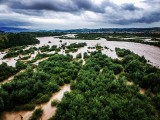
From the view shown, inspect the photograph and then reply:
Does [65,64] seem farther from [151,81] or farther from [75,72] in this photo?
[151,81]

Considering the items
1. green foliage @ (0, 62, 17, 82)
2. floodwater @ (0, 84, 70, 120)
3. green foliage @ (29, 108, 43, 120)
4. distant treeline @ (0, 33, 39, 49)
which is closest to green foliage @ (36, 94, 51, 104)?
floodwater @ (0, 84, 70, 120)

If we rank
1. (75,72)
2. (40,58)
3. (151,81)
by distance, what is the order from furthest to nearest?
(40,58) < (75,72) < (151,81)

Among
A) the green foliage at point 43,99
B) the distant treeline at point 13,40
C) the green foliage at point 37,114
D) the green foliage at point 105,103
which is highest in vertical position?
the green foliage at point 105,103

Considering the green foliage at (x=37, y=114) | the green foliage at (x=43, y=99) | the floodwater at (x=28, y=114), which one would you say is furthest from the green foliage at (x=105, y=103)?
the green foliage at (x=43, y=99)

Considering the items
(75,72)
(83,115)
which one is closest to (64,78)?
(75,72)

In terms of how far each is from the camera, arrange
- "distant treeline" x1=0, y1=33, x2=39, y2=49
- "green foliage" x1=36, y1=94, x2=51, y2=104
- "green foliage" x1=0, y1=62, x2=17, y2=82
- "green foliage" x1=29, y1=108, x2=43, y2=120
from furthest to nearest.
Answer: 1. "distant treeline" x1=0, y1=33, x2=39, y2=49
2. "green foliage" x1=0, y1=62, x2=17, y2=82
3. "green foliage" x1=36, y1=94, x2=51, y2=104
4. "green foliage" x1=29, y1=108, x2=43, y2=120

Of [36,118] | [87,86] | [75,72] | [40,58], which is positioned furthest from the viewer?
[40,58]

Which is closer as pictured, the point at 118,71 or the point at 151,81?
the point at 151,81

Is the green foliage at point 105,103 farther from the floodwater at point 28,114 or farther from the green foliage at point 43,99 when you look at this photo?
the green foliage at point 43,99

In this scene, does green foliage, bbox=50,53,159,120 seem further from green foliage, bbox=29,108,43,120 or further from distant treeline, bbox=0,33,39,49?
distant treeline, bbox=0,33,39,49

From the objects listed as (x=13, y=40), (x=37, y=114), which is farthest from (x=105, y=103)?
(x=13, y=40)

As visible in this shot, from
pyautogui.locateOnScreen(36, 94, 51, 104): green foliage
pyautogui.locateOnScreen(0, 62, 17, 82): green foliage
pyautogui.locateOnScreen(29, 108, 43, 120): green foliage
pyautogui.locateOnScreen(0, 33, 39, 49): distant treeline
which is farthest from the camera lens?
pyautogui.locateOnScreen(0, 33, 39, 49): distant treeline
